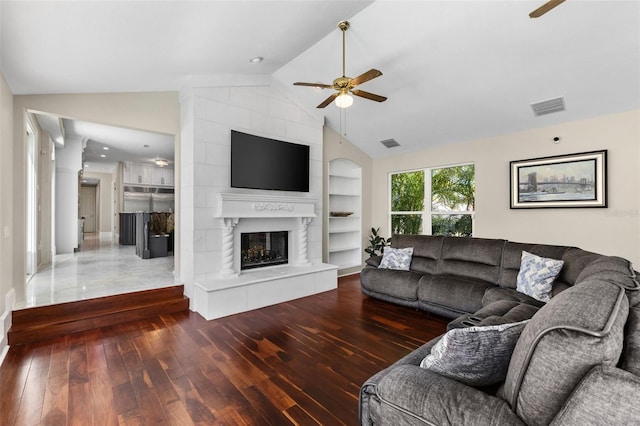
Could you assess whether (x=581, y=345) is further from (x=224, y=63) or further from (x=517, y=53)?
(x=224, y=63)

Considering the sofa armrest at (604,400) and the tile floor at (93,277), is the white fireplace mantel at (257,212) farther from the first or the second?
the sofa armrest at (604,400)

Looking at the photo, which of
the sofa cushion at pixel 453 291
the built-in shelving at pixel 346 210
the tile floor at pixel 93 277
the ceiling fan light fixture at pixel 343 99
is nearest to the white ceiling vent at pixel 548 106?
the sofa cushion at pixel 453 291

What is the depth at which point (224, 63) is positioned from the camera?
3.65 metres

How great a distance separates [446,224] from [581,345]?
4844 mm

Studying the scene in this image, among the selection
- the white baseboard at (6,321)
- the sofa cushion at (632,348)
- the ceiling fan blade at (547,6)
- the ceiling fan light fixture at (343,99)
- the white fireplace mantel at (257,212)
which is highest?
the ceiling fan blade at (547,6)

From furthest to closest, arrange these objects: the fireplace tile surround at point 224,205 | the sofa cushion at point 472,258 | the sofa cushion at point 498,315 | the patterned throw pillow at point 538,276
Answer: the fireplace tile surround at point 224,205 → the sofa cushion at point 472,258 → the patterned throw pillow at point 538,276 → the sofa cushion at point 498,315

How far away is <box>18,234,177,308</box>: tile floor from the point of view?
139 inches

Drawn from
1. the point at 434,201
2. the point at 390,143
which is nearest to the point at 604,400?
the point at 434,201

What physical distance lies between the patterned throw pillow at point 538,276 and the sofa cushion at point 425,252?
105 centimetres

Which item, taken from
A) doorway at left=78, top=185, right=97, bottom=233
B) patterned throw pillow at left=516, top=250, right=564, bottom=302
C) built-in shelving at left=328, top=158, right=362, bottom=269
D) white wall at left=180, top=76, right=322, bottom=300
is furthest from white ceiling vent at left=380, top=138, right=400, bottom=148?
doorway at left=78, top=185, right=97, bottom=233

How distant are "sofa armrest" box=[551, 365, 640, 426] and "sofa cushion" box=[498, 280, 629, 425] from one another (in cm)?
6

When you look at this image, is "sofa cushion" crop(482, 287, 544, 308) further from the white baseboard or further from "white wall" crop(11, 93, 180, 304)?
the white baseboard

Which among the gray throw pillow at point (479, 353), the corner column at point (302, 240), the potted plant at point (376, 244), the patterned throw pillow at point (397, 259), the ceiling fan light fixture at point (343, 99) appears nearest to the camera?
the gray throw pillow at point (479, 353)

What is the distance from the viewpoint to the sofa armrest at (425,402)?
1.00 m
